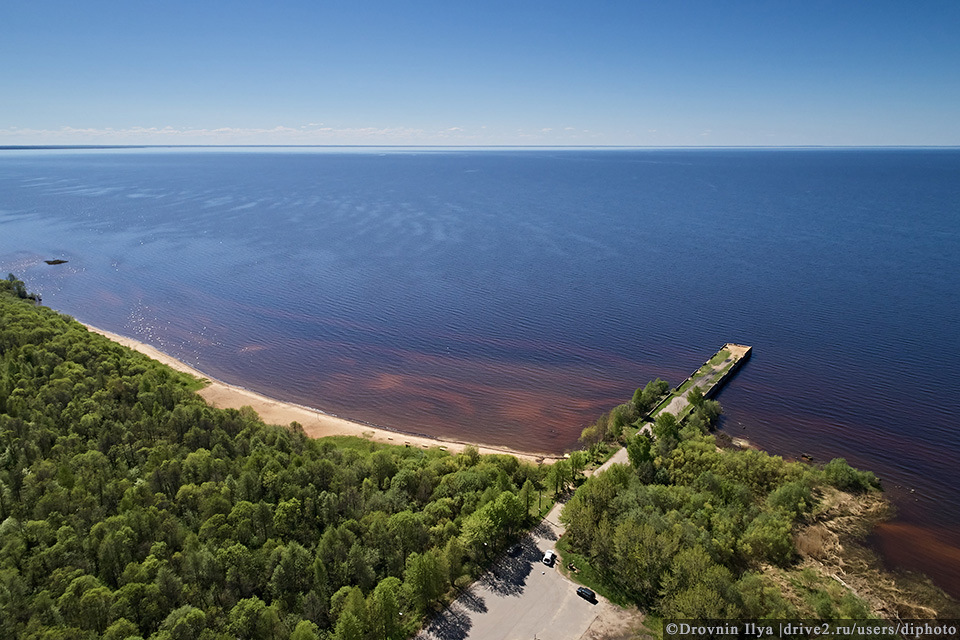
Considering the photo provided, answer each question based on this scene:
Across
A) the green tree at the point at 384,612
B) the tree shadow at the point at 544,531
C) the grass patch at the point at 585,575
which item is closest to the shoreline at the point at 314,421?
the tree shadow at the point at 544,531

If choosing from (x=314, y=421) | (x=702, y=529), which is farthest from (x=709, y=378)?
(x=314, y=421)

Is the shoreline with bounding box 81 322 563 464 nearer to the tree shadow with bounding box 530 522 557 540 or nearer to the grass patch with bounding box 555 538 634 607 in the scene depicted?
the tree shadow with bounding box 530 522 557 540

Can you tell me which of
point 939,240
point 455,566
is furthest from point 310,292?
point 939,240

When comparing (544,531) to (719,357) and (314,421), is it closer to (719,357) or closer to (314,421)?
(314,421)

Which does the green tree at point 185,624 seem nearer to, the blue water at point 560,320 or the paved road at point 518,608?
the paved road at point 518,608

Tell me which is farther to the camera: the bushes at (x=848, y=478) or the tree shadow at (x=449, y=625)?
the bushes at (x=848, y=478)

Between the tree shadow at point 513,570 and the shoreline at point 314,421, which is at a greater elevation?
the tree shadow at point 513,570

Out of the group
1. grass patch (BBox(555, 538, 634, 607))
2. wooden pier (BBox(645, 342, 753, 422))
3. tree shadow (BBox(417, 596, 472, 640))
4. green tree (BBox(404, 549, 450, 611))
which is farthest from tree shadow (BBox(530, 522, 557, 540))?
wooden pier (BBox(645, 342, 753, 422))
